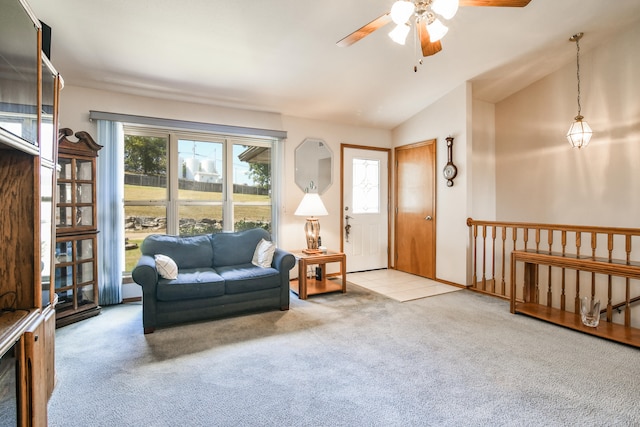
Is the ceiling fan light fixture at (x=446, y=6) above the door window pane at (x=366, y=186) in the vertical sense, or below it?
above

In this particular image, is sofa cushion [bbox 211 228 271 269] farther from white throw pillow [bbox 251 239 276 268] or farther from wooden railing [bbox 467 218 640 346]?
wooden railing [bbox 467 218 640 346]

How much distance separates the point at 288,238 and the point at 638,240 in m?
4.27

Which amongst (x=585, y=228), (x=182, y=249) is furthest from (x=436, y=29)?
(x=182, y=249)

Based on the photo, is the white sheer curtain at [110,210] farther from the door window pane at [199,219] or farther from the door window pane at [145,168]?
the door window pane at [199,219]

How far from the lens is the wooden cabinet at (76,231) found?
10.1 ft

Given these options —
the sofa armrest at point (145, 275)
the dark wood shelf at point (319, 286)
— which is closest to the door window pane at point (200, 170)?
the sofa armrest at point (145, 275)

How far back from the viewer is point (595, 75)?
12.8 ft

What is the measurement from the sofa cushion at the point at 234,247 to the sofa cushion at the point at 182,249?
0.08 metres

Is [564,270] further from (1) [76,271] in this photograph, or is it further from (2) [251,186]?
(1) [76,271]

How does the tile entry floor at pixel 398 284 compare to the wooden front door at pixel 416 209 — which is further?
the wooden front door at pixel 416 209

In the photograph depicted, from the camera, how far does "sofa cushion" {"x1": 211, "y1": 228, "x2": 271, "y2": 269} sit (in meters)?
3.65

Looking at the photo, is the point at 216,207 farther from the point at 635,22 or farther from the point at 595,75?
the point at 635,22

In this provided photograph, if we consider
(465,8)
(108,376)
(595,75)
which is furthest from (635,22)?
(108,376)

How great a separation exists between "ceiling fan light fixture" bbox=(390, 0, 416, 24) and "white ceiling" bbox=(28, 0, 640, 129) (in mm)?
982
